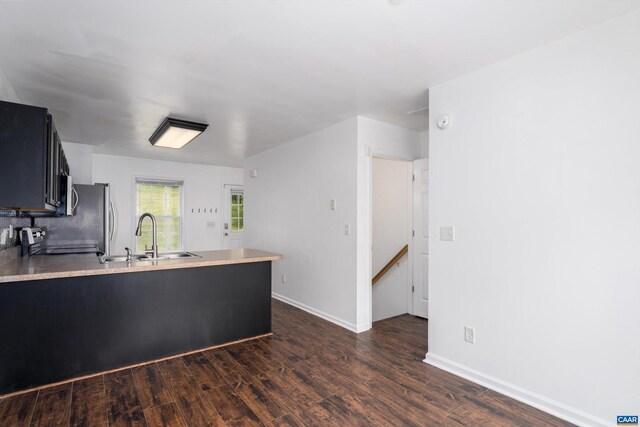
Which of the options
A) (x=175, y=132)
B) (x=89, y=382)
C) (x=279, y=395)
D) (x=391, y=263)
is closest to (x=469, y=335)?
(x=279, y=395)

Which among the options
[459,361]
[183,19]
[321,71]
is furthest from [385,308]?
[183,19]

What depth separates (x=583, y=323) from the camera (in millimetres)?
2064

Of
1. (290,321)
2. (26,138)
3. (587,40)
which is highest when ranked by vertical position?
(587,40)

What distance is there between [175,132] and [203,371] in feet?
8.71

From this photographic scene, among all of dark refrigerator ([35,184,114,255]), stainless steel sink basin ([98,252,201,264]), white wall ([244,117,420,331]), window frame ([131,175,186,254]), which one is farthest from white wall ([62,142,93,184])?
white wall ([244,117,420,331])

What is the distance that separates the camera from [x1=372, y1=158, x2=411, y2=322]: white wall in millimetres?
4531

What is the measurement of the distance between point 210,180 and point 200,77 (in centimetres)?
455

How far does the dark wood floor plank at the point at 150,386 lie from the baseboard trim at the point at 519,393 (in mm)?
2106

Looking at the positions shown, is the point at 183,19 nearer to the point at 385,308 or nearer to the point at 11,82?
the point at 11,82

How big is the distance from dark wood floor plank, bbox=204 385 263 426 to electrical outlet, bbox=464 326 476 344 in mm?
1671

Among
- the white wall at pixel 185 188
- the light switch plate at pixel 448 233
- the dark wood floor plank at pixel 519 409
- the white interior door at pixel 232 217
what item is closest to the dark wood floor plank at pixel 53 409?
the dark wood floor plank at pixel 519 409

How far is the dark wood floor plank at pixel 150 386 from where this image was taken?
231cm

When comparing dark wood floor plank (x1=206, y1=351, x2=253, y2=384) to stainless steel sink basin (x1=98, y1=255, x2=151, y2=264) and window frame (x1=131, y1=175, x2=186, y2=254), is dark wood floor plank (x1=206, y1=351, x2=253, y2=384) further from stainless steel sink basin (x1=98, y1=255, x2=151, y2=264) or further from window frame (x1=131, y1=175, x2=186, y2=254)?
window frame (x1=131, y1=175, x2=186, y2=254)

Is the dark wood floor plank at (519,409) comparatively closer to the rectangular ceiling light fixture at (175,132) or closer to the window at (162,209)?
the rectangular ceiling light fixture at (175,132)
